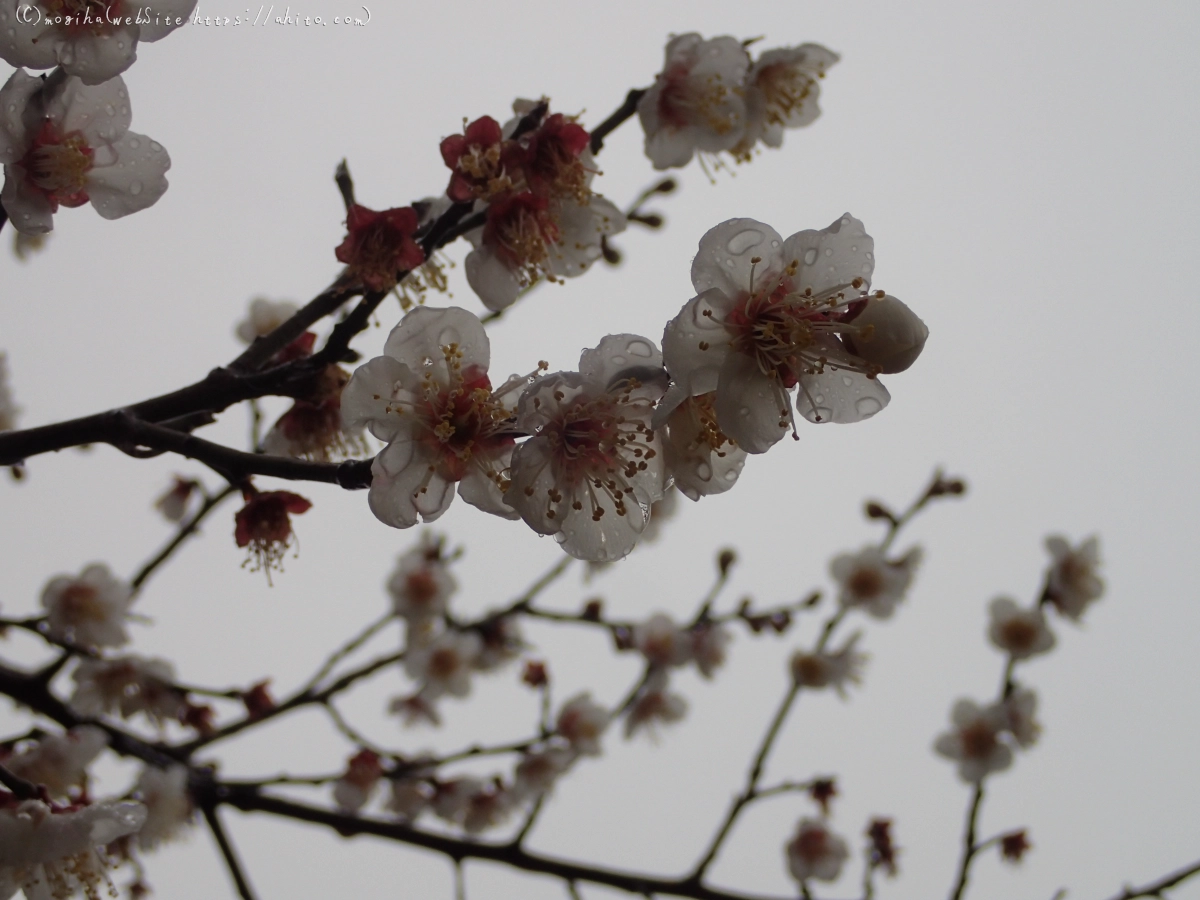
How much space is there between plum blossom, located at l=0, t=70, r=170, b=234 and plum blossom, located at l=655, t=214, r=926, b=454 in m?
0.98

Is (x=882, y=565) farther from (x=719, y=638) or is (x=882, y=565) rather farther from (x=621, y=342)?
(x=621, y=342)

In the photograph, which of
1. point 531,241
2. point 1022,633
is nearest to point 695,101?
point 531,241

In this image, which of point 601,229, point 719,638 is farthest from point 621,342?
point 719,638

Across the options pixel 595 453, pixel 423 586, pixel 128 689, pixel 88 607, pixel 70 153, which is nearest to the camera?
pixel 595 453

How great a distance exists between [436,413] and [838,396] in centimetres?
58

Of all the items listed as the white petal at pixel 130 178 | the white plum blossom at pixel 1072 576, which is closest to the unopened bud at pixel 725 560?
the white plum blossom at pixel 1072 576

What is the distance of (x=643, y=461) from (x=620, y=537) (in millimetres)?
129

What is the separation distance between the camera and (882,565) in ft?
12.1

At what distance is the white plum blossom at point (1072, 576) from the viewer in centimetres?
339

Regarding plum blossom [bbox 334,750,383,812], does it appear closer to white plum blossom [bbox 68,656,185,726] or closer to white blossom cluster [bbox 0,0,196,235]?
white plum blossom [bbox 68,656,185,726]

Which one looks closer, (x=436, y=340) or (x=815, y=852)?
(x=436, y=340)

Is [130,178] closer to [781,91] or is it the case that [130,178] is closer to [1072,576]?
[781,91]

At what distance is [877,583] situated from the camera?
12.0ft

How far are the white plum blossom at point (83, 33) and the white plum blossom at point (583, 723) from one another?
2.74m
